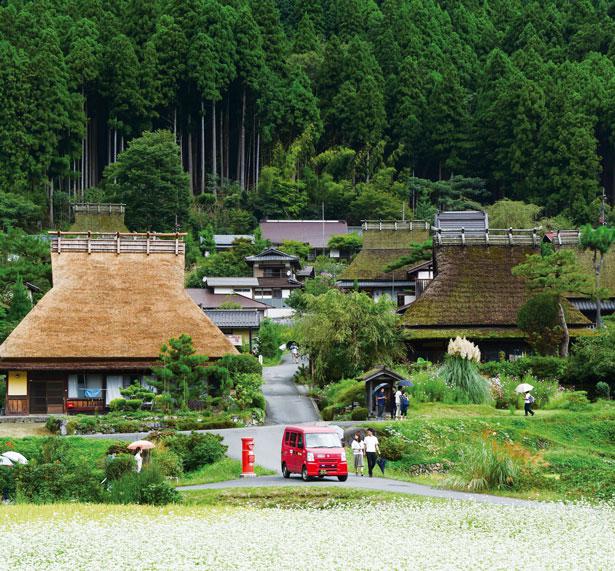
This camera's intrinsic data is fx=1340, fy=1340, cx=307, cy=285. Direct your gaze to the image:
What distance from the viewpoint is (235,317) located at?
5375cm

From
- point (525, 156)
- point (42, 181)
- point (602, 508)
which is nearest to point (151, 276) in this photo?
point (602, 508)

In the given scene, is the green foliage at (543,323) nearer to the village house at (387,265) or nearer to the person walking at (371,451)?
the village house at (387,265)

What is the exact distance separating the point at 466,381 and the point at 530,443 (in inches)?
208

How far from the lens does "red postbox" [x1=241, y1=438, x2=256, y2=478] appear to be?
28.1 m

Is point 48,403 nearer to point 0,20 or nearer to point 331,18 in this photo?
point 0,20

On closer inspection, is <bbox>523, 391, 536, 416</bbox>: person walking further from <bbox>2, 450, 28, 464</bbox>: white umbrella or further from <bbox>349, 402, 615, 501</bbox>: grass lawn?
<bbox>2, 450, 28, 464</bbox>: white umbrella

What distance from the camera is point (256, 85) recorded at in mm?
91188

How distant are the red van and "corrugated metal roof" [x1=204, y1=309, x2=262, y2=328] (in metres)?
25.4

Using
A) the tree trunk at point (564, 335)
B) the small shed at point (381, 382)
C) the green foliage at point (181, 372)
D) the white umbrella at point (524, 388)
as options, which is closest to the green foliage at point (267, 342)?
the tree trunk at point (564, 335)

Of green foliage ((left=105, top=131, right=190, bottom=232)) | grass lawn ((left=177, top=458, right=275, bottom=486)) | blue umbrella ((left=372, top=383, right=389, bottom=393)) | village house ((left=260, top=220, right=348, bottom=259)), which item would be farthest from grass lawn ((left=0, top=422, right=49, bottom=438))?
village house ((left=260, top=220, right=348, bottom=259))

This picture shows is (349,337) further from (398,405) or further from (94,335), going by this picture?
(94,335)

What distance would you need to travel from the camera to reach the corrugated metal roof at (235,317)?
175ft

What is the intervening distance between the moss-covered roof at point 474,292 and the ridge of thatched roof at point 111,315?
819 cm

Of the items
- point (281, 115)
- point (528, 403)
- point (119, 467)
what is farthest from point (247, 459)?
point (281, 115)
